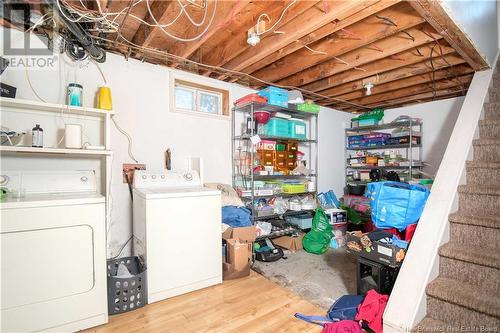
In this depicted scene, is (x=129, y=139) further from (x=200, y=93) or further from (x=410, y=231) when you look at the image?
(x=410, y=231)

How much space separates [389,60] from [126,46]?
2.59 metres

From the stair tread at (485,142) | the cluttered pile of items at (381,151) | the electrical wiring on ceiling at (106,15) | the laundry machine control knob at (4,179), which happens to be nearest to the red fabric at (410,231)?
the stair tread at (485,142)

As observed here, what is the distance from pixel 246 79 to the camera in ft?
9.65

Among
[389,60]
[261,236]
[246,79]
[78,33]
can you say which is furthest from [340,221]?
[78,33]

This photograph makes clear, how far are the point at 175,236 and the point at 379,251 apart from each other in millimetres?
1528

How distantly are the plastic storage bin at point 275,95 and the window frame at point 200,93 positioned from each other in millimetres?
490

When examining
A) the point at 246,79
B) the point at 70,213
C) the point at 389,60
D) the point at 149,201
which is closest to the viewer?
the point at 70,213

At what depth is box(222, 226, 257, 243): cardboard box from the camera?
2383mm

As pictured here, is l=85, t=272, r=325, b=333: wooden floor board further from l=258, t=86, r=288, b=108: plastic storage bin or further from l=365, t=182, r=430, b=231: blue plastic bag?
l=258, t=86, r=288, b=108: plastic storage bin

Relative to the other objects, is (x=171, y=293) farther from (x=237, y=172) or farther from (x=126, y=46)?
(x=126, y=46)

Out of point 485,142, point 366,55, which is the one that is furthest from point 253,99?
point 485,142

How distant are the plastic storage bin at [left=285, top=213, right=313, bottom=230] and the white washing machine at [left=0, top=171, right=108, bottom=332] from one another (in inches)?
93.4

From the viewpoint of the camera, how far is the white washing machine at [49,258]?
1.36m

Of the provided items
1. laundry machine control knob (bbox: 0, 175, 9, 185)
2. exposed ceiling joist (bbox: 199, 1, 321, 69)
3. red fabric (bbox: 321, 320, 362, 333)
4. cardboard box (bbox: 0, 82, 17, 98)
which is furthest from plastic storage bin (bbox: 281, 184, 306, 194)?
cardboard box (bbox: 0, 82, 17, 98)
